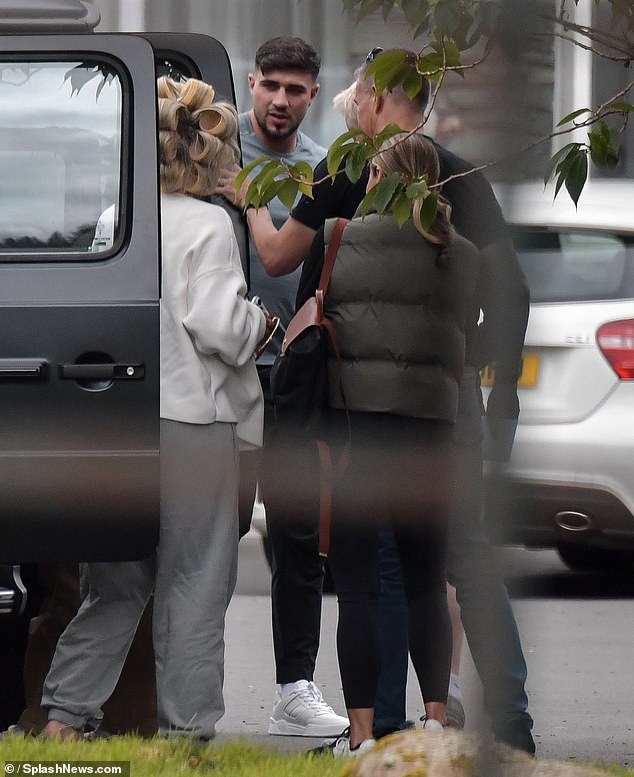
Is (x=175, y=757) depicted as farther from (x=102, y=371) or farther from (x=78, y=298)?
(x=78, y=298)

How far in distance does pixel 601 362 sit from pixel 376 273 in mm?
2018

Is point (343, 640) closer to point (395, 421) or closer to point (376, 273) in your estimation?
point (395, 421)

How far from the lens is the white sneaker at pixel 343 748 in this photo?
2945 millimetres

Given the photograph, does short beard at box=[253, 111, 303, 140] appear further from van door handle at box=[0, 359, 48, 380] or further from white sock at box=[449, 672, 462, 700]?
white sock at box=[449, 672, 462, 700]

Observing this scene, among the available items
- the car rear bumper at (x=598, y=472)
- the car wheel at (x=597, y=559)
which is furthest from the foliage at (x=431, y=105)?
the car wheel at (x=597, y=559)

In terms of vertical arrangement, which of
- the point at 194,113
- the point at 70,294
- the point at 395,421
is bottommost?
the point at 395,421

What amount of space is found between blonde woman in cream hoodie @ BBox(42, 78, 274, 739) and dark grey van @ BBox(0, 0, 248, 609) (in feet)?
0.15

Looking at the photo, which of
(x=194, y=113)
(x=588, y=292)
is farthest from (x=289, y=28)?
(x=194, y=113)

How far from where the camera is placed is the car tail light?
A: 4762mm

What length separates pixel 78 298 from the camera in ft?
9.70

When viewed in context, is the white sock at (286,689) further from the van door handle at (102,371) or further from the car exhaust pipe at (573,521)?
the car exhaust pipe at (573,521)

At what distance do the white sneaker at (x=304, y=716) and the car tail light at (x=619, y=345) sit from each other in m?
1.72

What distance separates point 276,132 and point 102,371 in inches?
43.9

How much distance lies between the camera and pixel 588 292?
486 cm
